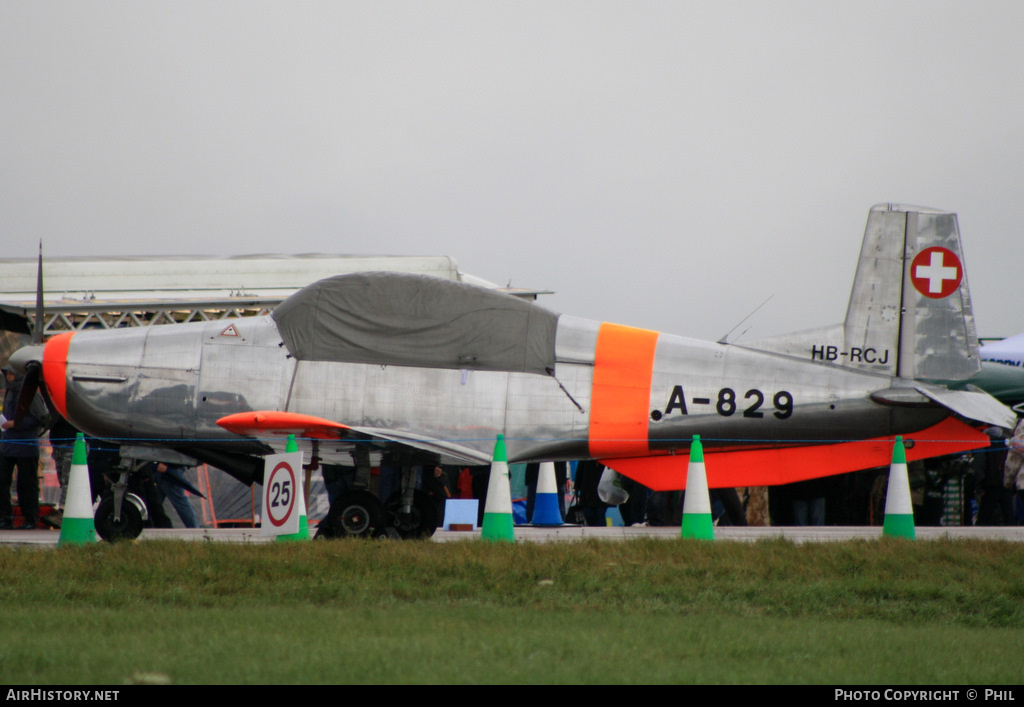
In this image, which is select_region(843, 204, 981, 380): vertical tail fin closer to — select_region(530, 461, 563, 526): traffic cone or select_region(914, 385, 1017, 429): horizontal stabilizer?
select_region(914, 385, 1017, 429): horizontal stabilizer

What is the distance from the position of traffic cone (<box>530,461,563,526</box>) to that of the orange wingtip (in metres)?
5.17

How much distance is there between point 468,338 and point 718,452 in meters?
2.89

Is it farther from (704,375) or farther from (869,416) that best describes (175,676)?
(869,416)

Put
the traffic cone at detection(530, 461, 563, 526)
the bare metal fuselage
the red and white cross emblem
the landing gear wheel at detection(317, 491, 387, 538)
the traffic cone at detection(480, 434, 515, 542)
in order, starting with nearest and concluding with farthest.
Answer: the traffic cone at detection(480, 434, 515, 542)
the landing gear wheel at detection(317, 491, 387, 538)
the bare metal fuselage
the red and white cross emblem
the traffic cone at detection(530, 461, 563, 526)

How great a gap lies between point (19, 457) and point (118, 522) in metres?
3.38

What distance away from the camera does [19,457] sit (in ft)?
42.1

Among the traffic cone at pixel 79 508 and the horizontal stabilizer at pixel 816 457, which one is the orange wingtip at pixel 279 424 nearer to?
the traffic cone at pixel 79 508

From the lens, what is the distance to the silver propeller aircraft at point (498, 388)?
34.5 ft

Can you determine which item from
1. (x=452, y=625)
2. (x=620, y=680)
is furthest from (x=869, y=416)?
(x=620, y=680)

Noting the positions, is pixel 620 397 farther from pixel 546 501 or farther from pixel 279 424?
pixel 546 501

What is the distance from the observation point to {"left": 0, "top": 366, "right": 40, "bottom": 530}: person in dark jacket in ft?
41.9

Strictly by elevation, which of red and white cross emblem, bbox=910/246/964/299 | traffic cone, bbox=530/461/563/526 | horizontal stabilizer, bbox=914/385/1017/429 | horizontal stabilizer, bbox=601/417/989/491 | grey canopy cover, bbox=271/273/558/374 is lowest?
traffic cone, bbox=530/461/563/526

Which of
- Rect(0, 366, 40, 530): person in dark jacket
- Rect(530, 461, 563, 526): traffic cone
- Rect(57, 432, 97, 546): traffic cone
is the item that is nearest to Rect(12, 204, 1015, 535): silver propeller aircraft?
Rect(57, 432, 97, 546): traffic cone

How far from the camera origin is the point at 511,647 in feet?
17.2
